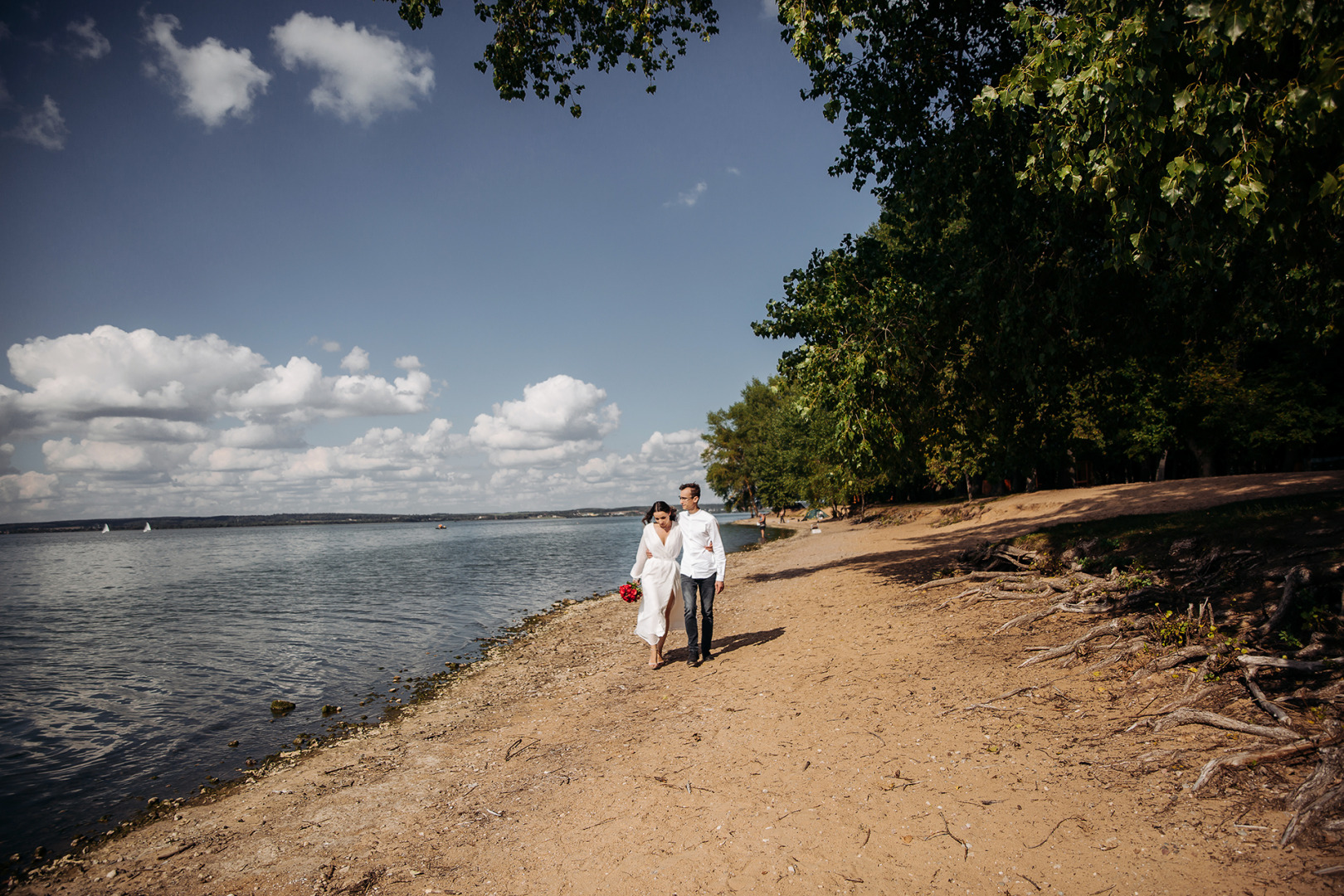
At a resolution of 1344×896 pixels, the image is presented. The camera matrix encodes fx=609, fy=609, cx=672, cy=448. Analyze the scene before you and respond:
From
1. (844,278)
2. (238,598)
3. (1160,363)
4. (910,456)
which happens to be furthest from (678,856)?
(238,598)

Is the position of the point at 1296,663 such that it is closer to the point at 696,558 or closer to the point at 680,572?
the point at 696,558

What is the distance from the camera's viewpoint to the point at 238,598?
1038 inches

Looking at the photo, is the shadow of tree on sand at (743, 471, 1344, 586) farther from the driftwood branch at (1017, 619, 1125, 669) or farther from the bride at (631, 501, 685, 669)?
the bride at (631, 501, 685, 669)

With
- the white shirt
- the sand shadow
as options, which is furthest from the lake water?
the white shirt

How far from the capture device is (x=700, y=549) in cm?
842

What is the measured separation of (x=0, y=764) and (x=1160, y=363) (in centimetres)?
1975

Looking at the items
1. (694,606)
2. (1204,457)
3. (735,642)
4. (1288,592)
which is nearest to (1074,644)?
(1288,592)

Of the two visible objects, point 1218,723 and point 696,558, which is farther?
point 696,558

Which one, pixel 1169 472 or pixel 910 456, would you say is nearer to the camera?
Answer: pixel 910 456

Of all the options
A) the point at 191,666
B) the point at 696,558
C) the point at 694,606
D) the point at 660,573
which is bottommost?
the point at 191,666

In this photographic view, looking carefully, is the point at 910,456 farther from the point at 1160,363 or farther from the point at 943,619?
the point at 1160,363

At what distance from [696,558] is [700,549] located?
13cm

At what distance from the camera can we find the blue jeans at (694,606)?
8591 mm

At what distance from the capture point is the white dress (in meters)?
8.70
